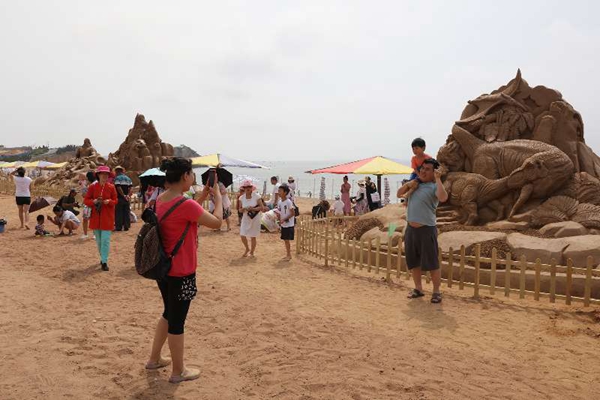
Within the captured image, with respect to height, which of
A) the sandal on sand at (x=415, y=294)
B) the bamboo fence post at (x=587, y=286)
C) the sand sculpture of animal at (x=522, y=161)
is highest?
the sand sculpture of animal at (x=522, y=161)

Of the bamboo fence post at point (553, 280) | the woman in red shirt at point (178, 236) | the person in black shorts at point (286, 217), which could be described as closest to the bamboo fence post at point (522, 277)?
the bamboo fence post at point (553, 280)

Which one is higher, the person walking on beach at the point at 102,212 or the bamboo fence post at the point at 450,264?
the person walking on beach at the point at 102,212

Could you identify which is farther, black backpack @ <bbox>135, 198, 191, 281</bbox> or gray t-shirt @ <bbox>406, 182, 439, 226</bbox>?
gray t-shirt @ <bbox>406, 182, 439, 226</bbox>

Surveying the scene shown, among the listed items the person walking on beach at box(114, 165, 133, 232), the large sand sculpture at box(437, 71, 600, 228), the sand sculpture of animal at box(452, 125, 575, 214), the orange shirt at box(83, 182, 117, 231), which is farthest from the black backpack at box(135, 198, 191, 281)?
the person walking on beach at box(114, 165, 133, 232)

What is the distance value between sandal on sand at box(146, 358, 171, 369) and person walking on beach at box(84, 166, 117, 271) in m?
4.24

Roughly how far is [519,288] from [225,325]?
4.05m

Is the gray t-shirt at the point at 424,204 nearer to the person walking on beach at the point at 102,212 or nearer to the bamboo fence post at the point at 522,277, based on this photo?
the bamboo fence post at the point at 522,277

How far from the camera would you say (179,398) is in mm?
3410

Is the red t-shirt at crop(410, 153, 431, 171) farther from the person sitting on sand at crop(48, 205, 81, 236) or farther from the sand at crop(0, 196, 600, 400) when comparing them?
the person sitting on sand at crop(48, 205, 81, 236)

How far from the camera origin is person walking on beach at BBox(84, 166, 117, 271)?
7.61m

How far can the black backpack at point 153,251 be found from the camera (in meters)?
3.38

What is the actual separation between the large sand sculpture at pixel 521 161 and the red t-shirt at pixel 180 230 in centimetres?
675

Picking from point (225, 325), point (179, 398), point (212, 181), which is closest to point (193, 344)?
point (225, 325)

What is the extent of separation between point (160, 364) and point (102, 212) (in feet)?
14.3
